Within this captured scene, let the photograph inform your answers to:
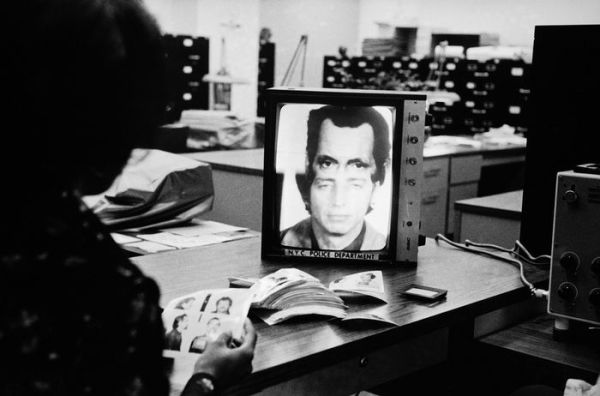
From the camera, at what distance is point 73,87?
93 centimetres

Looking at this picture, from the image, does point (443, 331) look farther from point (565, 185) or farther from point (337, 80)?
point (337, 80)

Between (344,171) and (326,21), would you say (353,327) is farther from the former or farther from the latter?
(326,21)

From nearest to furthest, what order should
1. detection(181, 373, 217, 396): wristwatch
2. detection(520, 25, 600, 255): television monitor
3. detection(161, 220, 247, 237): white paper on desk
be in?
detection(181, 373, 217, 396): wristwatch, detection(520, 25, 600, 255): television monitor, detection(161, 220, 247, 237): white paper on desk

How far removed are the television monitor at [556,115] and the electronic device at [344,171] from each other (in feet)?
1.40

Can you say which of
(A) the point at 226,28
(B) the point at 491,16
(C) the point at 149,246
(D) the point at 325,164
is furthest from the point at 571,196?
(B) the point at 491,16

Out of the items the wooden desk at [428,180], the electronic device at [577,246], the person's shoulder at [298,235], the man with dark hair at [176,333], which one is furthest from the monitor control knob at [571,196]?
the wooden desk at [428,180]

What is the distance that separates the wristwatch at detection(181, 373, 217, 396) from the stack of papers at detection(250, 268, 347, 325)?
0.43 m

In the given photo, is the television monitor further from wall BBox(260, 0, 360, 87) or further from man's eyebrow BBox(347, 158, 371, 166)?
wall BBox(260, 0, 360, 87)

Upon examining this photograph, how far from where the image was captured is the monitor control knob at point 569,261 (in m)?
1.82

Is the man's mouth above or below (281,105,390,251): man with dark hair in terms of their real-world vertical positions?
below

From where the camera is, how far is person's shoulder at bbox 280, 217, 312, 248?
214 centimetres

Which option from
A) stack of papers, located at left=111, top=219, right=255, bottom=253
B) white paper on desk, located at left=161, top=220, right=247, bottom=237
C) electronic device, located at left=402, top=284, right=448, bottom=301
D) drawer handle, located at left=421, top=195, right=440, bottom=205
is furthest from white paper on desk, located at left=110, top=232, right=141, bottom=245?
drawer handle, located at left=421, top=195, right=440, bottom=205

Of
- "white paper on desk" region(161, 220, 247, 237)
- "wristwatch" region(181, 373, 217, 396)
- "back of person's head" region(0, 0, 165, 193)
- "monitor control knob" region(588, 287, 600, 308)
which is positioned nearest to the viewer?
"back of person's head" region(0, 0, 165, 193)

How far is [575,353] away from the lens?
1.85m
